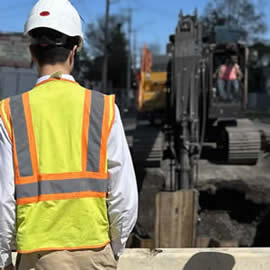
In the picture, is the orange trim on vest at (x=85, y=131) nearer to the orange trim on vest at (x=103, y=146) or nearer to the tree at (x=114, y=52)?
the orange trim on vest at (x=103, y=146)

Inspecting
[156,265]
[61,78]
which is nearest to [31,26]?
[61,78]

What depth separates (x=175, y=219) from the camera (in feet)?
17.1

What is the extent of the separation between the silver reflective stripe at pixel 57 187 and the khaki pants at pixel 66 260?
9.1 inches

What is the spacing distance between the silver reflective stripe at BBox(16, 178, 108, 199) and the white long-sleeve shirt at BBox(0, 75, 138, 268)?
0.05m

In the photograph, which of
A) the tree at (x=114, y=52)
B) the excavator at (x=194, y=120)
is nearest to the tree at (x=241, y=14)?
the tree at (x=114, y=52)

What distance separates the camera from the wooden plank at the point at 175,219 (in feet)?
17.0

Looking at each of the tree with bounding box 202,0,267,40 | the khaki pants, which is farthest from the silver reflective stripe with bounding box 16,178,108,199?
the tree with bounding box 202,0,267,40

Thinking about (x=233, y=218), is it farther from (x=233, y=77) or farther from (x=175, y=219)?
(x=175, y=219)

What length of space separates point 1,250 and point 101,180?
465mm

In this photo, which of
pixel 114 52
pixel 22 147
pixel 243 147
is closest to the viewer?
pixel 22 147

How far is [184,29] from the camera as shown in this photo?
25.8 ft

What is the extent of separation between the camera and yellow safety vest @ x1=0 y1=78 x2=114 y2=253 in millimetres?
1832

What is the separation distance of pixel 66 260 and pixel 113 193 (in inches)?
12.2

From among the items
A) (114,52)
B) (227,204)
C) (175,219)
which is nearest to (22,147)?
(175,219)
